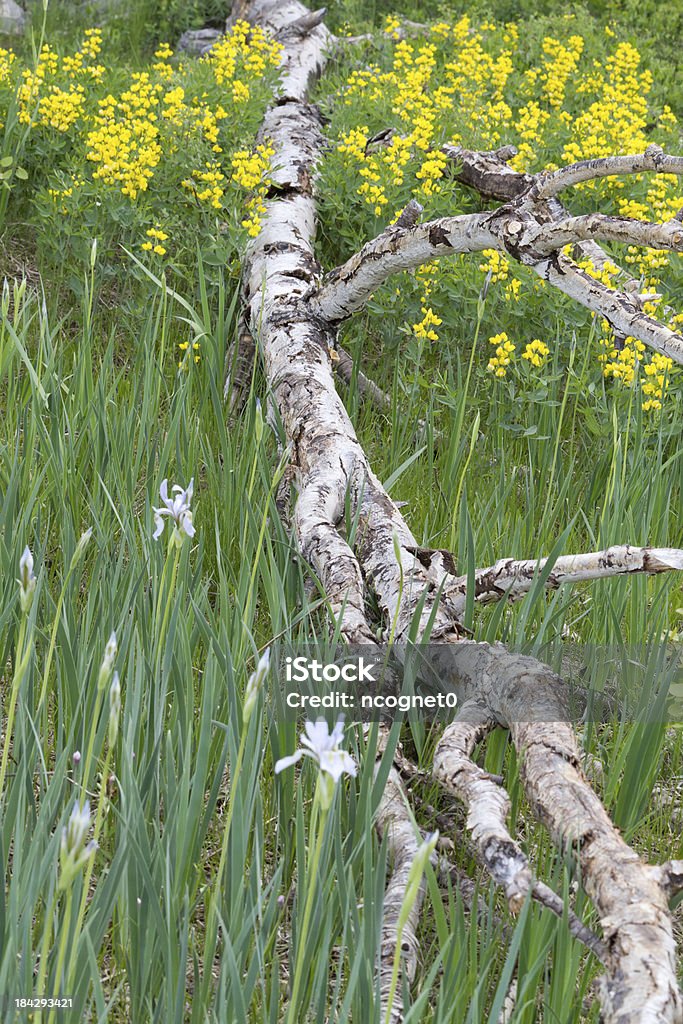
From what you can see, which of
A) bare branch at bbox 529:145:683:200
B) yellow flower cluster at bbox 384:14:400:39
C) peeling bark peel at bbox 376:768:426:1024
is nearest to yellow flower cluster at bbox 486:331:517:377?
bare branch at bbox 529:145:683:200

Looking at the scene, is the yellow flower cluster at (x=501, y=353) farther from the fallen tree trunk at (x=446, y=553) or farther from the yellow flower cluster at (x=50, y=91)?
the yellow flower cluster at (x=50, y=91)

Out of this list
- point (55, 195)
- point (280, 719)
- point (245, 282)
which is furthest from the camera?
point (55, 195)

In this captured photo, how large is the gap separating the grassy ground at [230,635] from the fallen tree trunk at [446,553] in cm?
9

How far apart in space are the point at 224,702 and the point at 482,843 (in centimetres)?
63

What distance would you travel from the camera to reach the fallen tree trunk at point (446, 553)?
1.39 metres

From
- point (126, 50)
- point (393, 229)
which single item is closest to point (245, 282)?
point (393, 229)

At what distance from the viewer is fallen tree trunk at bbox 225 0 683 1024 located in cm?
139

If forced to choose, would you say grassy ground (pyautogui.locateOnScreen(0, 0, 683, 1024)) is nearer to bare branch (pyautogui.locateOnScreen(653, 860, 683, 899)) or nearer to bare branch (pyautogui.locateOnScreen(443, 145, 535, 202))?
bare branch (pyautogui.locateOnScreen(653, 860, 683, 899))

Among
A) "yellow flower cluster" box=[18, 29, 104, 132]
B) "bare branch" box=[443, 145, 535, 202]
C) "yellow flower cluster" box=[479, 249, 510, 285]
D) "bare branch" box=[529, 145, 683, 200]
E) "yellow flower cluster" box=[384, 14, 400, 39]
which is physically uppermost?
"yellow flower cluster" box=[384, 14, 400, 39]

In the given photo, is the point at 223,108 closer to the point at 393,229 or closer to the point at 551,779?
the point at 393,229

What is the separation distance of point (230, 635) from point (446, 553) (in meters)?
0.61

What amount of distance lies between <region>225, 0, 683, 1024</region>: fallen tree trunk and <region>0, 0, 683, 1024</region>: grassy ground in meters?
0.09

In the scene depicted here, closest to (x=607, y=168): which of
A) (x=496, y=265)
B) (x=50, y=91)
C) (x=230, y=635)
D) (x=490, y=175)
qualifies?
(x=490, y=175)

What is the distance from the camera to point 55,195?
14.2 feet
